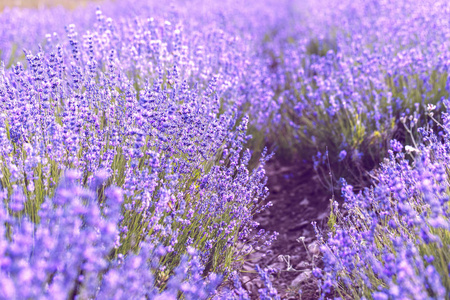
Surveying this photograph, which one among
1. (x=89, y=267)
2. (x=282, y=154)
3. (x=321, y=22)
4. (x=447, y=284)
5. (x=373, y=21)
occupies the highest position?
(x=321, y=22)

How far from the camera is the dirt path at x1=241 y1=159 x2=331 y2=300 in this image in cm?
247

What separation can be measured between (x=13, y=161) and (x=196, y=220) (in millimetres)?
867

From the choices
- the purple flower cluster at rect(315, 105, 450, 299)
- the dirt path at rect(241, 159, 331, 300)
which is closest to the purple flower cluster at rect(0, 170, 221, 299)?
the purple flower cluster at rect(315, 105, 450, 299)

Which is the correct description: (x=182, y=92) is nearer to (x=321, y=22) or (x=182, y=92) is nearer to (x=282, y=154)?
(x=282, y=154)

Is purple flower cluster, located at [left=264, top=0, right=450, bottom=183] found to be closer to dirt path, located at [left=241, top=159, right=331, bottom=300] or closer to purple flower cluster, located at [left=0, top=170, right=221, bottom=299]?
dirt path, located at [left=241, top=159, right=331, bottom=300]

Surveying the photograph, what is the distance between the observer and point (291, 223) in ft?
10.3

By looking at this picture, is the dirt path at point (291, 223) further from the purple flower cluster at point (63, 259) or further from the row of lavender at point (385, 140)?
the purple flower cluster at point (63, 259)

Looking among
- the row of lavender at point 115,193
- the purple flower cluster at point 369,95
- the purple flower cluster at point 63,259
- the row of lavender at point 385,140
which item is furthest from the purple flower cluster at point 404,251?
the purple flower cluster at point 369,95

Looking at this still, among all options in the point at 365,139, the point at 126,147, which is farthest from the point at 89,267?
the point at 365,139

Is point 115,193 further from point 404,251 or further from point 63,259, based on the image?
point 404,251

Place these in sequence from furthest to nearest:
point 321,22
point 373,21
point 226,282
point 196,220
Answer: point 321,22 → point 373,21 → point 226,282 → point 196,220

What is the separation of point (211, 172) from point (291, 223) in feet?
3.38

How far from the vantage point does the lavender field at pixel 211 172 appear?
1479 mm

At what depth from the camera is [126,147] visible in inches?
81.1
